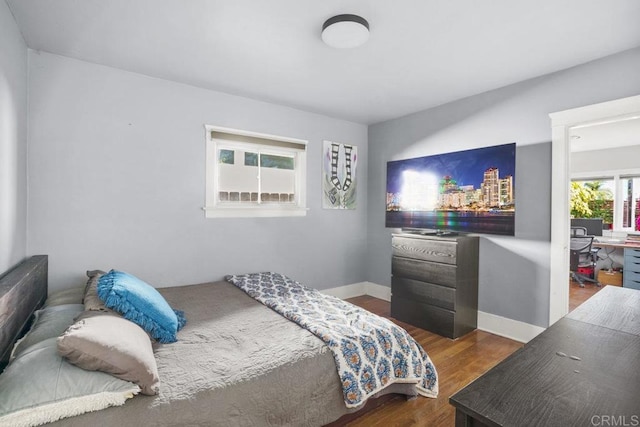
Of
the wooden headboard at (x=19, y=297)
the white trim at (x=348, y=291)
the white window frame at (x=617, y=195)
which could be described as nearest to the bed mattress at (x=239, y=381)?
the wooden headboard at (x=19, y=297)

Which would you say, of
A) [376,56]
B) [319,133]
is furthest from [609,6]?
[319,133]

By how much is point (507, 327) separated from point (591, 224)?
160 inches

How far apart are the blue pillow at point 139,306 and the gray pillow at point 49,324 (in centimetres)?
25

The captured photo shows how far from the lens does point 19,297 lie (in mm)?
1719

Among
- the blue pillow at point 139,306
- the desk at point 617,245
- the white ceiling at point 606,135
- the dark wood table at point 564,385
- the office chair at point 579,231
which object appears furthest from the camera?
the office chair at point 579,231

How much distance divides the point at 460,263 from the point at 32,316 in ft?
11.3

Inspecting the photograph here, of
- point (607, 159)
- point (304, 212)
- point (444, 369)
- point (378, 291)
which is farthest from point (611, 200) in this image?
point (304, 212)

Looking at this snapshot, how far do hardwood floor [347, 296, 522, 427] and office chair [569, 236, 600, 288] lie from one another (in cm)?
309

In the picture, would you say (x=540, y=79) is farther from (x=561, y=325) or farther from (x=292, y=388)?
(x=292, y=388)

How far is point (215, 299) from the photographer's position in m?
2.62

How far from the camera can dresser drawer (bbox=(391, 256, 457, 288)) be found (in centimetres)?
310

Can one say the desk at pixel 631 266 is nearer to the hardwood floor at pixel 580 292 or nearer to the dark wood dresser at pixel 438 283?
the hardwood floor at pixel 580 292

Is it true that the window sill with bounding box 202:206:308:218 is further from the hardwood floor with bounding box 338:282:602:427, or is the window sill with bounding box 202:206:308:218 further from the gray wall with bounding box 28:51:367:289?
the hardwood floor with bounding box 338:282:602:427

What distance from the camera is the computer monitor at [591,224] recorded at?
554cm
